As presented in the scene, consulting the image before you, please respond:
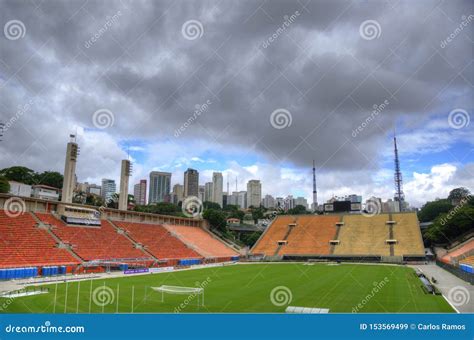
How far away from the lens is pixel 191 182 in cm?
10512

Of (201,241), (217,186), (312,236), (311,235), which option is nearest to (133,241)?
(201,241)

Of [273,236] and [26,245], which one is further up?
[26,245]

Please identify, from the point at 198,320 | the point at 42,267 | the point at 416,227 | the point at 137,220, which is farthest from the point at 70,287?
the point at 416,227

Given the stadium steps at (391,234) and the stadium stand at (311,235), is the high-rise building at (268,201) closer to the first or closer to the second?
the stadium stand at (311,235)

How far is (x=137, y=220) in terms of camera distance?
59375 mm

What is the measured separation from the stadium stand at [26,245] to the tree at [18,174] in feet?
155

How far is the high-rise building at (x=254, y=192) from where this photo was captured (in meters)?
164

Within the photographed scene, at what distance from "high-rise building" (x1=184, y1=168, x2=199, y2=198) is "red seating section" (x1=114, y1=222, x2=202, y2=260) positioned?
3939 centimetres

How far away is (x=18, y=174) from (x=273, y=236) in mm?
57878

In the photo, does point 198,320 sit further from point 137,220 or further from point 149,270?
point 137,220

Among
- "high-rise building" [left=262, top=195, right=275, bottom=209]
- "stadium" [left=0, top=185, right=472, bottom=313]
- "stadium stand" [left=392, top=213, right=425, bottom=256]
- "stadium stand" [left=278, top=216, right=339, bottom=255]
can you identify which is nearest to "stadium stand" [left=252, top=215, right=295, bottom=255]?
"stadium" [left=0, top=185, right=472, bottom=313]

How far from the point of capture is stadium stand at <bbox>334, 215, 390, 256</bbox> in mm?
63438

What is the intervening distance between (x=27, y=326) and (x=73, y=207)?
39211 mm

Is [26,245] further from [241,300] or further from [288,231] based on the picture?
[288,231]
